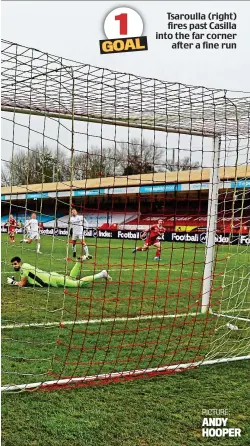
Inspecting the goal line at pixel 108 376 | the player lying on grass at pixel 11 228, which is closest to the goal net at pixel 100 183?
the goal line at pixel 108 376

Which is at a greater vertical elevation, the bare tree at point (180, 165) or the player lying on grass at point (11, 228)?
the bare tree at point (180, 165)

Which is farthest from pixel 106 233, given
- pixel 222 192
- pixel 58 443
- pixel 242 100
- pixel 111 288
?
pixel 58 443

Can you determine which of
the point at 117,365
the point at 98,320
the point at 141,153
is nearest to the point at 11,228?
the point at 98,320

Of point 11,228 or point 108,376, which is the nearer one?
point 108,376

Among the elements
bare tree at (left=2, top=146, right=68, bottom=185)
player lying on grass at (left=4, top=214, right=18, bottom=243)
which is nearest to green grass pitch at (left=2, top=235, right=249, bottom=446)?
bare tree at (left=2, top=146, right=68, bottom=185)

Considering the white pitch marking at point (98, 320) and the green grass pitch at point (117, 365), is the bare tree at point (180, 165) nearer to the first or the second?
the green grass pitch at point (117, 365)

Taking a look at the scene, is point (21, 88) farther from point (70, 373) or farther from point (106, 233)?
point (106, 233)

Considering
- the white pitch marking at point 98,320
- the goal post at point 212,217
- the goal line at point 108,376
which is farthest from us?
the goal post at point 212,217

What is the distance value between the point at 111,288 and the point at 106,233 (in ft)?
62.1

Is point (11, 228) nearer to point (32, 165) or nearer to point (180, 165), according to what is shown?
point (32, 165)

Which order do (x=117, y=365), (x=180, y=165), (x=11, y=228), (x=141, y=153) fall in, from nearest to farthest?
1. (x=117, y=365)
2. (x=141, y=153)
3. (x=180, y=165)
4. (x=11, y=228)

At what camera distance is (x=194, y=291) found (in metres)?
8.35

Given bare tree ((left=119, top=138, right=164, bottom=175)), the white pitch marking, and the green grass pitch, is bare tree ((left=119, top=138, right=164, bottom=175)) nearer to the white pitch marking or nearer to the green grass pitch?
the green grass pitch

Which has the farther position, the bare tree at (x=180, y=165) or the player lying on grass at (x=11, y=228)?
the player lying on grass at (x=11, y=228)
